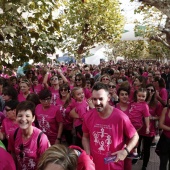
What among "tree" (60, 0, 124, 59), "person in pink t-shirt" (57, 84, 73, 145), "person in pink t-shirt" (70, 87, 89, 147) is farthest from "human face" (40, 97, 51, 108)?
"tree" (60, 0, 124, 59)

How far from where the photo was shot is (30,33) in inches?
157

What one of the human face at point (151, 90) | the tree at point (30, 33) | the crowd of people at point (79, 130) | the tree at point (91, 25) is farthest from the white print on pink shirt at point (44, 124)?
the tree at point (91, 25)

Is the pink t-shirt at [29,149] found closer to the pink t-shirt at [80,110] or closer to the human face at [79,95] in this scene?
the pink t-shirt at [80,110]

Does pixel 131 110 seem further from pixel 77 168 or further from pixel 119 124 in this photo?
pixel 77 168

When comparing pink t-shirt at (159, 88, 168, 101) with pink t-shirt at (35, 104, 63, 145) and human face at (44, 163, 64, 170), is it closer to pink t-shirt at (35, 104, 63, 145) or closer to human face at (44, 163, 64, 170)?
pink t-shirt at (35, 104, 63, 145)

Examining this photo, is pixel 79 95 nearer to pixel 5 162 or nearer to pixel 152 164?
pixel 152 164

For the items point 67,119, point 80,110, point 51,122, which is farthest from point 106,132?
point 67,119

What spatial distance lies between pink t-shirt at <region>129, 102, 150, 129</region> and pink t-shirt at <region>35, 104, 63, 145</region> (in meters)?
1.35

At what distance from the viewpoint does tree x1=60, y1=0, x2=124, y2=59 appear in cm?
2120

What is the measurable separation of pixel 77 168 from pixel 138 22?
1855cm

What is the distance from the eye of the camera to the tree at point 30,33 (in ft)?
12.3

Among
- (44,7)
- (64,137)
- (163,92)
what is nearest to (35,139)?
(44,7)

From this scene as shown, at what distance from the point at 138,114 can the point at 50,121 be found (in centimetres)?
164

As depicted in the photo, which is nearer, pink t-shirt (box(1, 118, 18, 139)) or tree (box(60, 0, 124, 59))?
pink t-shirt (box(1, 118, 18, 139))
